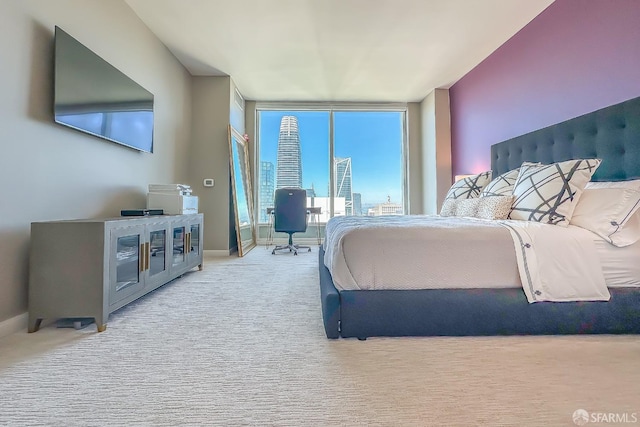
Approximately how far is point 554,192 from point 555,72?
1468 millimetres

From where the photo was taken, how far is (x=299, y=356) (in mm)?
1399

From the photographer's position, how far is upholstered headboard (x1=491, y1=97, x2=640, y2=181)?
1947 mm

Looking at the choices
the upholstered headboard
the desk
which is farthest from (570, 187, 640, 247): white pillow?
the desk

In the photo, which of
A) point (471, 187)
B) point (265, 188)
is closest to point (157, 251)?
point (471, 187)

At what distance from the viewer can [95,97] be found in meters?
2.20

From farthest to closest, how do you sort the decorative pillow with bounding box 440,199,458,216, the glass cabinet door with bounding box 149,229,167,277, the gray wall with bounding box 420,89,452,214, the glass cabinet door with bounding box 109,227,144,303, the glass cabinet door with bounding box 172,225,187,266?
the gray wall with bounding box 420,89,452,214
the decorative pillow with bounding box 440,199,458,216
the glass cabinet door with bounding box 172,225,187,266
the glass cabinet door with bounding box 149,229,167,277
the glass cabinet door with bounding box 109,227,144,303

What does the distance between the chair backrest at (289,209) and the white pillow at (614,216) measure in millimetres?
3392

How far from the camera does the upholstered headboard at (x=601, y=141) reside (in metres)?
1.95

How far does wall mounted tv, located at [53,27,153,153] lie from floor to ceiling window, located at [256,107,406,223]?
2.79m

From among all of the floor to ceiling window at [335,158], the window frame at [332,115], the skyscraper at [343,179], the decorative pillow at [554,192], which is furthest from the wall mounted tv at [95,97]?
the skyscraper at [343,179]

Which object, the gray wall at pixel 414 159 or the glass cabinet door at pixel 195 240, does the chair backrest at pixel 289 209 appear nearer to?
the glass cabinet door at pixel 195 240

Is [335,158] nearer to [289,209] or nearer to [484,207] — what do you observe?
[289,209]

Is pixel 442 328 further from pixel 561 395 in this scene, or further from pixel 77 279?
pixel 77 279

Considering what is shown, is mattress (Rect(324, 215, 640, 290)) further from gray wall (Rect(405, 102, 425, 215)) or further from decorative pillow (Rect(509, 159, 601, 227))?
gray wall (Rect(405, 102, 425, 215))
